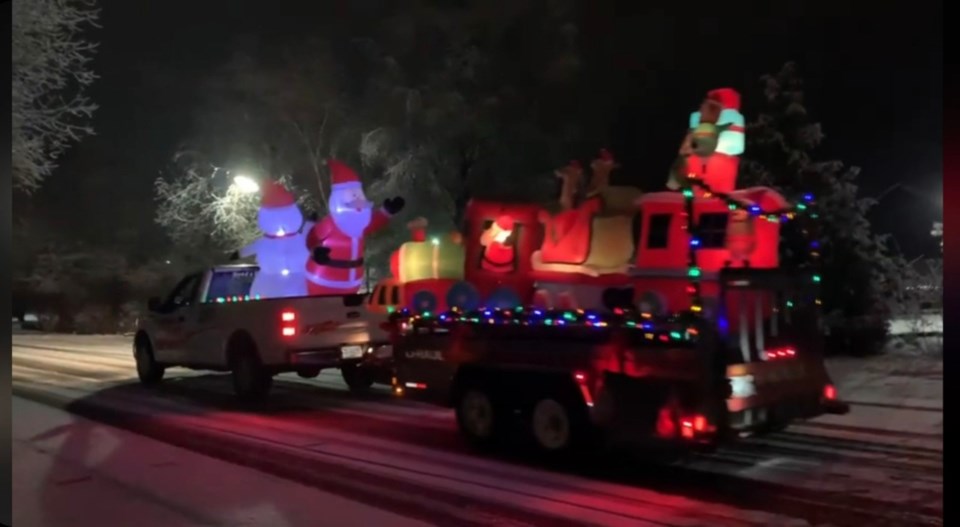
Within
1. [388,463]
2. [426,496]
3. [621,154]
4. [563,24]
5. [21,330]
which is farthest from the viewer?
[21,330]

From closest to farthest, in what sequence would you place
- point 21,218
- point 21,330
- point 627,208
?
point 627,208, point 21,218, point 21,330

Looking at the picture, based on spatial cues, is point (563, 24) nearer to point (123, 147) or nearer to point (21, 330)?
point (123, 147)

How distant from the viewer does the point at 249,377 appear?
12.5 meters

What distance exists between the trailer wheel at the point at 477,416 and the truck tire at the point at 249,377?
4004 mm

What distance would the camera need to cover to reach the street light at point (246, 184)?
23.3 m

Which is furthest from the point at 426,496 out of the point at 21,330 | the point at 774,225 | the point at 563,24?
the point at 21,330

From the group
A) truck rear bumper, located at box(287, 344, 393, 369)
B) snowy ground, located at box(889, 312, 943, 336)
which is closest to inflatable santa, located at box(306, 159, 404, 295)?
truck rear bumper, located at box(287, 344, 393, 369)

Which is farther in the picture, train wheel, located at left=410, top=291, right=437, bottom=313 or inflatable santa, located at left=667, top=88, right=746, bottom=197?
train wheel, located at left=410, top=291, right=437, bottom=313

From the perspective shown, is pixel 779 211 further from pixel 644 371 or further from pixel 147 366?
pixel 147 366

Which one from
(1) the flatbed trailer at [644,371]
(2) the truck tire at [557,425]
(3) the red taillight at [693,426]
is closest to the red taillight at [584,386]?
(1) the flatbed trailer at [644,371]

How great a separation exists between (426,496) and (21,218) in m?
19.1

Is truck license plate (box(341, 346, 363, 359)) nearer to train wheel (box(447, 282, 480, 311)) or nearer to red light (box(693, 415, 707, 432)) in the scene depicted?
train wheel (box(447, 282, 480, 311))

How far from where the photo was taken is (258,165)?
2389cm

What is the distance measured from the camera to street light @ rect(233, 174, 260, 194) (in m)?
23.3
